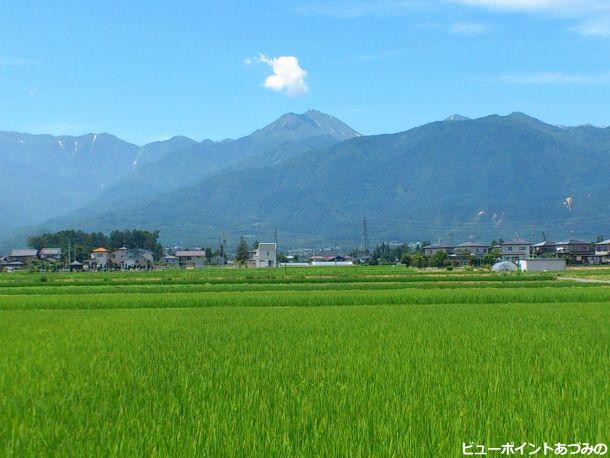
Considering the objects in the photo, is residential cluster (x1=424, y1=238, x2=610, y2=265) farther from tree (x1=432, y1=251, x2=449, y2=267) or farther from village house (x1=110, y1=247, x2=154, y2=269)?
village house (x1=110, y1=247, x2=154, y2=269)

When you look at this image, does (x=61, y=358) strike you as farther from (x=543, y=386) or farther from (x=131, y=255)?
(x=131, y=255)

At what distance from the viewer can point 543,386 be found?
803 centimetres

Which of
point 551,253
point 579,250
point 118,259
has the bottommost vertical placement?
point 551,253

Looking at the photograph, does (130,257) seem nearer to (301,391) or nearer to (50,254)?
(50,254)

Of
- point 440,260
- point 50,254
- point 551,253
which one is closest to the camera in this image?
point 440,260

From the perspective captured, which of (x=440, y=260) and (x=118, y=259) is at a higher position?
(x=118, y=259)

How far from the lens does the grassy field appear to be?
583cm

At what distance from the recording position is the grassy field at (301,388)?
583cm

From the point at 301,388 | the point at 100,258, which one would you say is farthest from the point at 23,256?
the point at 301,388

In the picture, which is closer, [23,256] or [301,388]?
[301,388]

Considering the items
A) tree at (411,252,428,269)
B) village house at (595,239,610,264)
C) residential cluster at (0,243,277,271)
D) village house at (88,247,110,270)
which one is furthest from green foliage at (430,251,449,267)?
village house at (88,247,110,270)

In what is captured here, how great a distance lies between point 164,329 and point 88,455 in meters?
10.8

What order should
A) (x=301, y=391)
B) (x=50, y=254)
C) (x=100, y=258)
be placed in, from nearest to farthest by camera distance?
(x=301, y=391)
(x=100, y=258)
(x=50, y=254)

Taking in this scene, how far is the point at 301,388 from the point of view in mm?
8031
